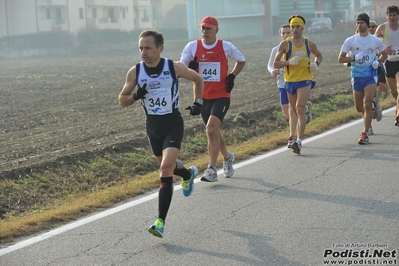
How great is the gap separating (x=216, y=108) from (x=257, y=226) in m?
2.90

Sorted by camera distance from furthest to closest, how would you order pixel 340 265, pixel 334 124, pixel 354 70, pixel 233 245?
pixel 334 124, pixel 354 70, pixel 233 245, pixel 340 265

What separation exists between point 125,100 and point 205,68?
103 inches

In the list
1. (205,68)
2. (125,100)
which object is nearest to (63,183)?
(205,68)

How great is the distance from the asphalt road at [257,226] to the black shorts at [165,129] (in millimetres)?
802

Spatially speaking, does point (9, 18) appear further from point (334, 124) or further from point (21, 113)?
point (334, 124)

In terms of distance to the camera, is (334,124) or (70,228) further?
(334,124)

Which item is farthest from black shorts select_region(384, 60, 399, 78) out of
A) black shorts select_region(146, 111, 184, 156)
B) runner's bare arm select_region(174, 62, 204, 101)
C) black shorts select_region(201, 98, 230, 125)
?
black shorts select_region(146, 111, 184, 156)

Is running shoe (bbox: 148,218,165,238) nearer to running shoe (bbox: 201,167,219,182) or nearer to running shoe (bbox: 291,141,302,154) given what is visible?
running shoe (bbox: 201,167,219,182)

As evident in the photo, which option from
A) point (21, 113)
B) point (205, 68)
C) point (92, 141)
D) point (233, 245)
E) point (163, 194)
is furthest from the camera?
point (21, 113)

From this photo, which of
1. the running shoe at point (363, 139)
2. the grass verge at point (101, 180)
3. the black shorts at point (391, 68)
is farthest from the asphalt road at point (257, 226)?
the black shorts at point (391, 68)

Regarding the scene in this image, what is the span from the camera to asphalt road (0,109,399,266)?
661 cm

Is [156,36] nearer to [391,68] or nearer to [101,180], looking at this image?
[101,180]

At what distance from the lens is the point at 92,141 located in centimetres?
1412

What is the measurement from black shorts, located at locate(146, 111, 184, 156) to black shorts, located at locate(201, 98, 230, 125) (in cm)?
218
